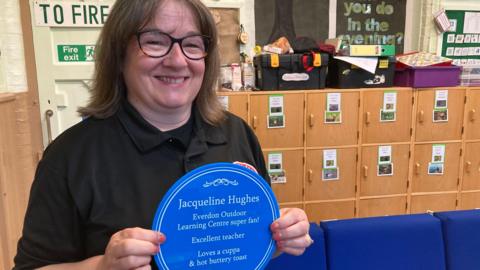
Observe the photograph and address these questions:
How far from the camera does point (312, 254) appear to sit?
1543 mm

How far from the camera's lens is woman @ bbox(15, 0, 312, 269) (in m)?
0.87

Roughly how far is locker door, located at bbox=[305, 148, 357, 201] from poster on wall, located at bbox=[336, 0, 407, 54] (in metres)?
1.15

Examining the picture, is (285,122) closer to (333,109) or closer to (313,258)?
(333,109)

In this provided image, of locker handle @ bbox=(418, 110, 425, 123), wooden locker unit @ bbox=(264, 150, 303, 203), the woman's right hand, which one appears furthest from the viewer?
locker handle @ bbox=(418, 110, 425, 123)

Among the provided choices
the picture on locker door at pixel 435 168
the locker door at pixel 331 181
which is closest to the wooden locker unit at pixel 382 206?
the locker door at pixel 331 181

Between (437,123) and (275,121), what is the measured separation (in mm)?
1427

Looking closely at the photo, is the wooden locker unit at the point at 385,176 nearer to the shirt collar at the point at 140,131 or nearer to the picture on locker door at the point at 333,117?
the picture on locker door at the point at 333,117

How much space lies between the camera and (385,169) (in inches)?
133

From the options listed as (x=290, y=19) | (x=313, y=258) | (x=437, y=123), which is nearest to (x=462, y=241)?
(x=313, y=258)

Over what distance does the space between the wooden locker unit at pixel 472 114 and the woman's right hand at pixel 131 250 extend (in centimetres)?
339

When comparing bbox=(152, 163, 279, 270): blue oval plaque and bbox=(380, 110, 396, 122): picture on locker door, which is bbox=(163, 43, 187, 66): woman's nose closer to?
bbox=(152, 163, 279, 270): blue oval plaque

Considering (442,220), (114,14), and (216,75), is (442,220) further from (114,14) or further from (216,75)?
(114,14)

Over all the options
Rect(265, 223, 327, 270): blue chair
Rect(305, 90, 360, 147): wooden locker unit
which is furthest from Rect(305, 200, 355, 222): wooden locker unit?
Rect(265, 223, 327, 270): blue chair

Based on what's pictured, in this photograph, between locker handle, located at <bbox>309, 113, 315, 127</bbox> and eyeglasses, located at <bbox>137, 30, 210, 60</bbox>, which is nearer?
eyeglasses, located at <bbox>137, 30, 210, 60</bbox>
